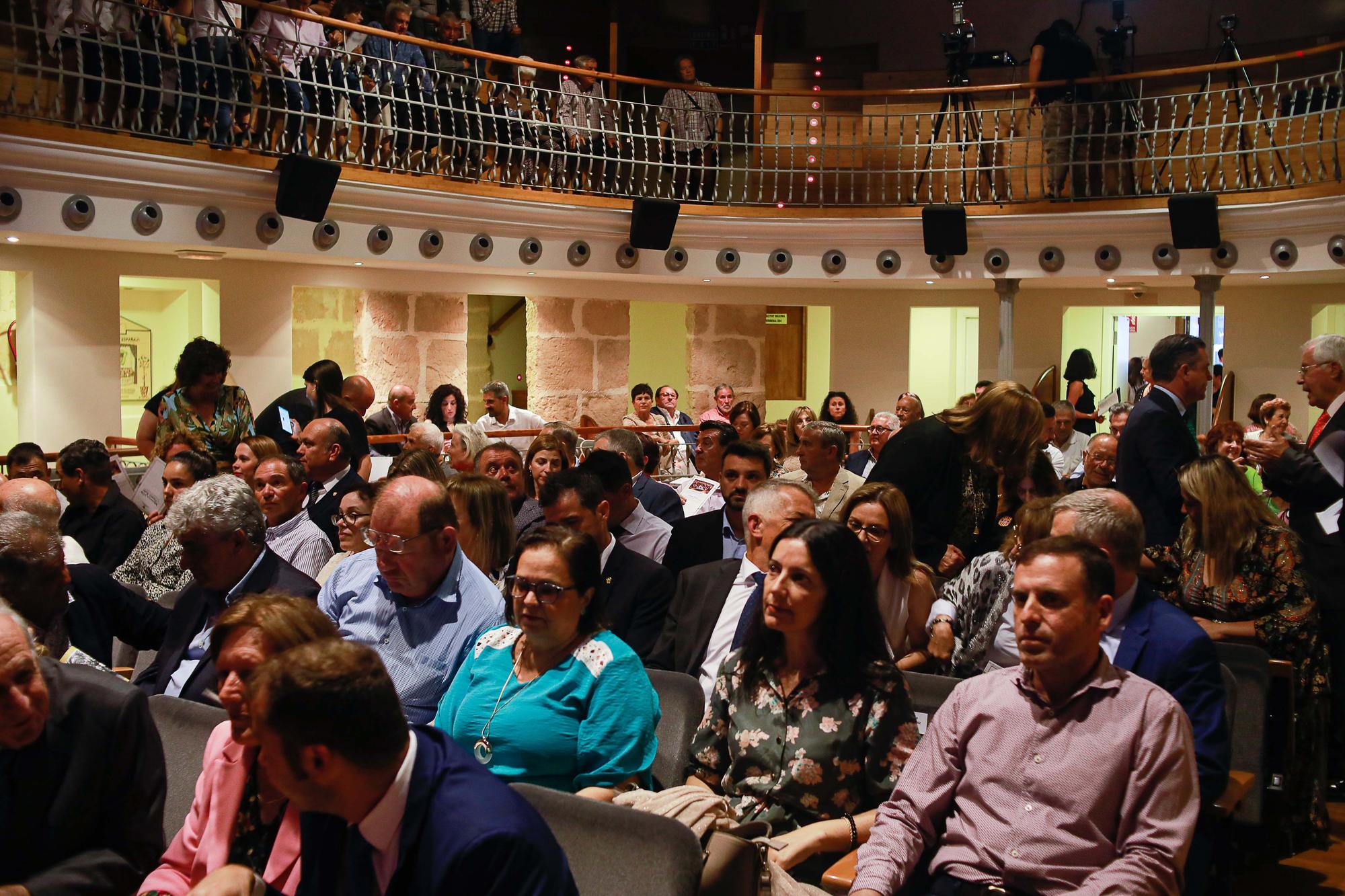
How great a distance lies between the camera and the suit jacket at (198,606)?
3344 mm

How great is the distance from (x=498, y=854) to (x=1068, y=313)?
1389 cm

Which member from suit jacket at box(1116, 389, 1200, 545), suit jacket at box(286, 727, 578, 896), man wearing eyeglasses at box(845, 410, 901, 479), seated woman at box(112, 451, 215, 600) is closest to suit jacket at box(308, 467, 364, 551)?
seated woman at box(112, 451, 215, 600)

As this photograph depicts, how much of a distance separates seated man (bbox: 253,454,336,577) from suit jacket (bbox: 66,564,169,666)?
0.70 meters

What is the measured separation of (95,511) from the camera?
16.8 ft

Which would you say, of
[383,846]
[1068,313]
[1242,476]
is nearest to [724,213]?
[1068,313]

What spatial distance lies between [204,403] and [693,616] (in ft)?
11.4

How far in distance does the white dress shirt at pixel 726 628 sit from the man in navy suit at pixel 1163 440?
5.61 feet

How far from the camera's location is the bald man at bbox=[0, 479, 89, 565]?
12.7 ft

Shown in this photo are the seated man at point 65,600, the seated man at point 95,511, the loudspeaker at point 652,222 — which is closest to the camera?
the seated man at point 65,600

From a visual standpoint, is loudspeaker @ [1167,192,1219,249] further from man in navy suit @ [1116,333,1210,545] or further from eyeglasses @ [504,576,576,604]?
eyeglasses @ [504,576,576,604]

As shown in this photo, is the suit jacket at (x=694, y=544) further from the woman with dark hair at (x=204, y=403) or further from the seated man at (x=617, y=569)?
the woman with dark hair at (x=204, y=403)

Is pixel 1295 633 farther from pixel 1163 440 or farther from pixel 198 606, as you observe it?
pixel 198 606

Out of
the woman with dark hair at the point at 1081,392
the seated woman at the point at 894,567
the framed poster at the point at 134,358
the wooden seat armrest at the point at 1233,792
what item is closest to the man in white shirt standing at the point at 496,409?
the framed poster at the point at 134,358

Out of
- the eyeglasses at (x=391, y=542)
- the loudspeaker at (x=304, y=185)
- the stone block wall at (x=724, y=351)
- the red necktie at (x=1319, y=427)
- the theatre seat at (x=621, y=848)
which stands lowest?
the theatre seat at (x=621, y=848)
